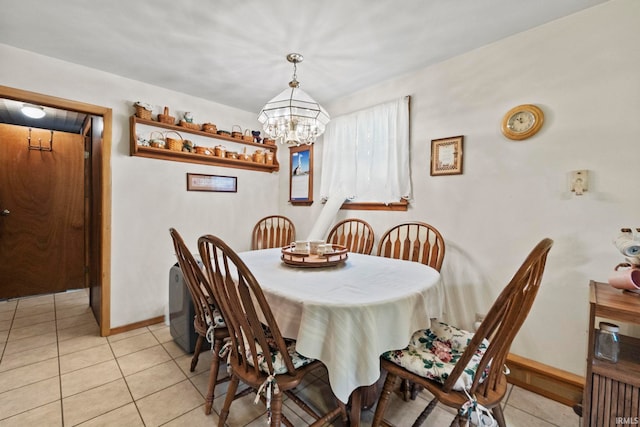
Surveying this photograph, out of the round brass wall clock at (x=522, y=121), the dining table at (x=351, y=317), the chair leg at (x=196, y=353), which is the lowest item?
the chair leg at (x=196, y=353)

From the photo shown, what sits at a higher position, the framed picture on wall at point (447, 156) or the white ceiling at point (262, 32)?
the white ceiling at point (262, 32)

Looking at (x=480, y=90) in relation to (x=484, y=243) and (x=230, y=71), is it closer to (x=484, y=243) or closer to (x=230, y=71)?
(x=484, y=243)

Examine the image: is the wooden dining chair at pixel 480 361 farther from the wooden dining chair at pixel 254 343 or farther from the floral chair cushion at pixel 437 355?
Answer: the wooden dining chair at pixel 254 343

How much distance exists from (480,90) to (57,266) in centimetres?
495

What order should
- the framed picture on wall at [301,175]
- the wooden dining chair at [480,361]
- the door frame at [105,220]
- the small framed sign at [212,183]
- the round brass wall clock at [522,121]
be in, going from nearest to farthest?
the wooden dining chair at [480,361]
the round brass wall clock at [522,121]
the door frame at [105,220]
the small framed sign at [212,183]
the framed picture on wall at [301,175]

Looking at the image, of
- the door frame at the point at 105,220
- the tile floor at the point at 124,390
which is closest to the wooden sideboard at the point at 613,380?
the tile floor at the point at 124,390

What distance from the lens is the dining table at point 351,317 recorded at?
1.02 m

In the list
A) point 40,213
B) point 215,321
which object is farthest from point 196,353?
point 40,213

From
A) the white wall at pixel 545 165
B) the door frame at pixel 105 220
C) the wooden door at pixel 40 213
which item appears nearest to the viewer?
the white wall at pixel 545 165

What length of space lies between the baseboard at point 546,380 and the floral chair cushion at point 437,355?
809 mm

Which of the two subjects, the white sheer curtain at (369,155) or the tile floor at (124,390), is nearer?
the tile floor at (124,390)

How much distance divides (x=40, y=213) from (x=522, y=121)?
16.4 feet

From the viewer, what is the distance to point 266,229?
10.8 feet

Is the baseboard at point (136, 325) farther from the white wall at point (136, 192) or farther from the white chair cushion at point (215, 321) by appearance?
the white chair cushion at point (215, 321)
